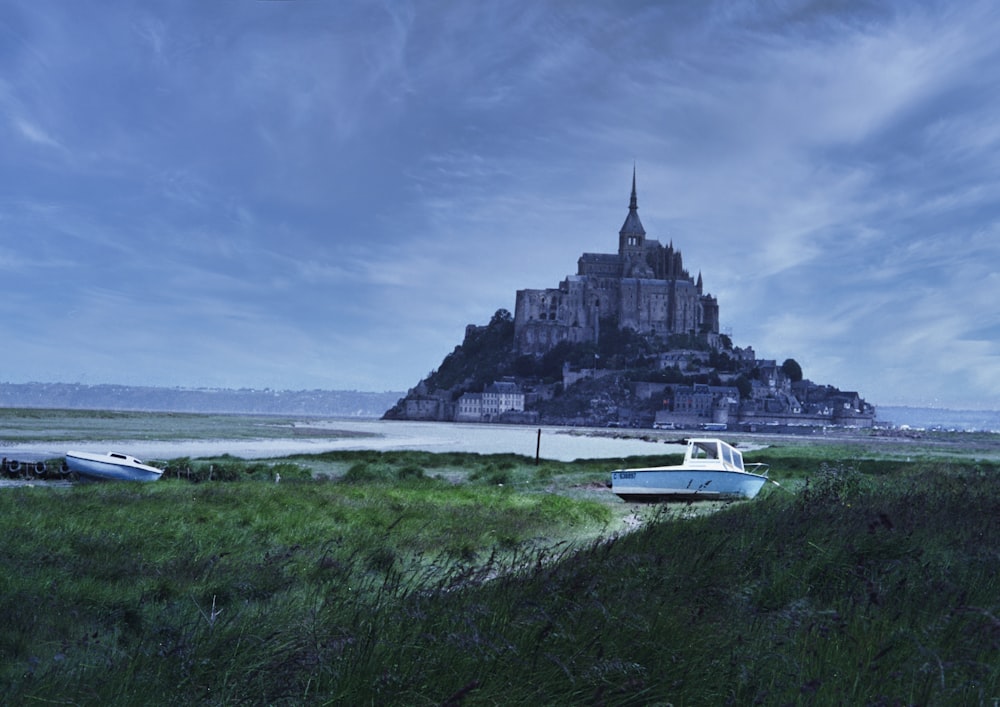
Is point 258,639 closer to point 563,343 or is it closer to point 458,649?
point 458,649

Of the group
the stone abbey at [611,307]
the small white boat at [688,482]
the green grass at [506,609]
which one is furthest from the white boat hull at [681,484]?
the stone abbey at [611,307]

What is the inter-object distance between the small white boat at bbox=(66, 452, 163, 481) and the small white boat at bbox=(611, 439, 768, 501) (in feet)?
41.4

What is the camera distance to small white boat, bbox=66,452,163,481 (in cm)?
2297

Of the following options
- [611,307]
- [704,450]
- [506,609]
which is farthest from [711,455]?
[611,307]

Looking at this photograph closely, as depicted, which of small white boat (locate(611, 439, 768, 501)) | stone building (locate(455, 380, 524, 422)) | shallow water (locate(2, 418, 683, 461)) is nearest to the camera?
small white boat (locate(611, 439, 768, 501))

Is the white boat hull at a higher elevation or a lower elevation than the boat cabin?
lower

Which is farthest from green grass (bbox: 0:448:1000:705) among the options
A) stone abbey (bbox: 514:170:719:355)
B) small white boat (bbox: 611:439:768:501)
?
stone abbey (bbox: 514:170:719:355)

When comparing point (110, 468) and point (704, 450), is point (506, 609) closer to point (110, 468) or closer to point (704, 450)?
point (704, 450)

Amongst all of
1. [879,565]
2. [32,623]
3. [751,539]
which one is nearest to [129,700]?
[32,623]

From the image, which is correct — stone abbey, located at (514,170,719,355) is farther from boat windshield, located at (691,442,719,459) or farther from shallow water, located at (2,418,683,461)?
boat windshield, located at (691,442,719,459)

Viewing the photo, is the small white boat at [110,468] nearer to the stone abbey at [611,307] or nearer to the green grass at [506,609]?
the green grass at [506,609]

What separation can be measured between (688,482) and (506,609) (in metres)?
15.8

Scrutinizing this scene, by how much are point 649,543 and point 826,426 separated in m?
184

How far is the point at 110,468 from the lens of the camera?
23.0m
